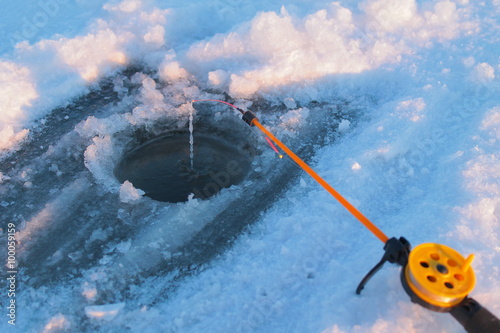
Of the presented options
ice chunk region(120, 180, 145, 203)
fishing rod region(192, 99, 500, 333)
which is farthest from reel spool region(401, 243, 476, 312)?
ice chunk region(120, 180, 145, 203)

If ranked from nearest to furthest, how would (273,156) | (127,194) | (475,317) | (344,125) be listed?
(475,317) → (127,194) → (273,156) → (344,125)

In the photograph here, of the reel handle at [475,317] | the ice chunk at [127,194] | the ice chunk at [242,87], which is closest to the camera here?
the reel handle at [475,317]

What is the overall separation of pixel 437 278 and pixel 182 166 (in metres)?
2.34

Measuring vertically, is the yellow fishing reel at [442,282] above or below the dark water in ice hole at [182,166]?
below

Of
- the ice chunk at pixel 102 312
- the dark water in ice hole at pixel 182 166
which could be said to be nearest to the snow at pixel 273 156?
the ice chunk at pixel 102 312

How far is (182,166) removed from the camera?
3.49m

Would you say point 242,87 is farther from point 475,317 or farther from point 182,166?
point 475,317

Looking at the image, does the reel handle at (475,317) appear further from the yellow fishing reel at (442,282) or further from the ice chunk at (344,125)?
the ice chunk at (344,125)

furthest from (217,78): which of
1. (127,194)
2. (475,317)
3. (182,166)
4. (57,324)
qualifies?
(475,317)

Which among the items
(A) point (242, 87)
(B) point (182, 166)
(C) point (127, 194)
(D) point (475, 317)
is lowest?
(D) point (475, 317)

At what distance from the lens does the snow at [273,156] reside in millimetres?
2174

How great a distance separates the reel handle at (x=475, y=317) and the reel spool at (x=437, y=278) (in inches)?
1.1

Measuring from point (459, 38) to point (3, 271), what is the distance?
424 cm

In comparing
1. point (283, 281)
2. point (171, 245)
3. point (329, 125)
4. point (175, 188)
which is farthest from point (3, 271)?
point (329, 125)
